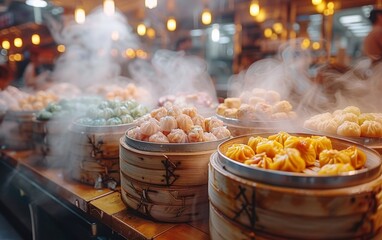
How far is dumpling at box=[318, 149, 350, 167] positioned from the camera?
152cm

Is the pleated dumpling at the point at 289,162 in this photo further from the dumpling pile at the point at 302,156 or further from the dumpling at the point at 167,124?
the dumpling at the point at 167,124

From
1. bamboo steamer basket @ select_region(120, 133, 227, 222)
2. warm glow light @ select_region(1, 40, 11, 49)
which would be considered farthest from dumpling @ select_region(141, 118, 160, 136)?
warm glow light @ select_region(1, 40, 11, 49)

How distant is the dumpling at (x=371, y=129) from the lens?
200 centimetres

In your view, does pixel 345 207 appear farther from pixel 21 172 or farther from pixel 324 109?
pixel 21 172

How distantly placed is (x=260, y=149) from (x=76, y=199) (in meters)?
1.68

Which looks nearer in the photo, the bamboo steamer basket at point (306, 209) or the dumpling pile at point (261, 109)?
the bamboo steamer basket at point (306, 209)

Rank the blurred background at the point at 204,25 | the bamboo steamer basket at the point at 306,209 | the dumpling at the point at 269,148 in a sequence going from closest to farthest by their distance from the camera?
1. the bamboo steamer basket at the point at 306,209
2. the dumpling at the point at 269,148
3. the blurred background at the point at 204,25

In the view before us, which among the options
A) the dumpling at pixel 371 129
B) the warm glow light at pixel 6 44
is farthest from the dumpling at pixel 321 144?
the warm glow light at pixel 6 44

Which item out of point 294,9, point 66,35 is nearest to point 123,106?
point 66,35

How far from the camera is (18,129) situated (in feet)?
13.0

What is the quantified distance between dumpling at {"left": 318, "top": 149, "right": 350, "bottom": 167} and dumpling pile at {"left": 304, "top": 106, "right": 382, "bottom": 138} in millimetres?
574

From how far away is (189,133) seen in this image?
2.07 m

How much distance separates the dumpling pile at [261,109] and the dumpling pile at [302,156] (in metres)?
0.74

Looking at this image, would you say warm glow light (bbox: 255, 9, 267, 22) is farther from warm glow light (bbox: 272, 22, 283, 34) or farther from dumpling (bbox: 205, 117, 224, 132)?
dumpling (bbox: 205, 117, 224, 132)
